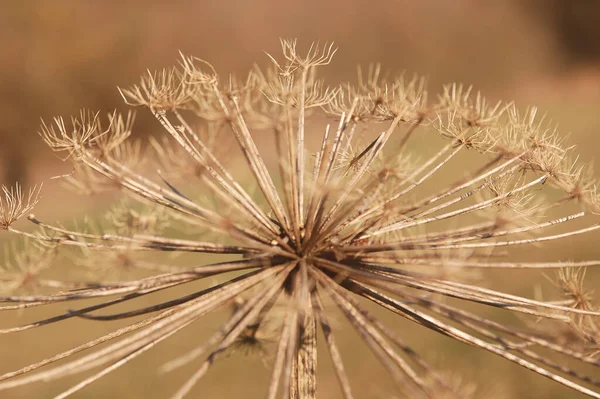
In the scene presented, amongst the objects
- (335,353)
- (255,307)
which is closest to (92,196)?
(255,307)

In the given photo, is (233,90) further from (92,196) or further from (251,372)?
(251,372)

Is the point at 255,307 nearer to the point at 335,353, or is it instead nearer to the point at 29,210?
the point at 335,353

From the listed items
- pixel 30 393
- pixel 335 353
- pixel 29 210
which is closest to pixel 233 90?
pixel 29 210

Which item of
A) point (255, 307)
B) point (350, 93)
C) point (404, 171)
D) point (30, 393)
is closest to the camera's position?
point (255, 307)

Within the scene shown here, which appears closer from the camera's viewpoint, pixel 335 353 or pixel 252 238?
pixel 335 353

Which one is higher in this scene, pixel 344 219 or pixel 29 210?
pixel 344 219

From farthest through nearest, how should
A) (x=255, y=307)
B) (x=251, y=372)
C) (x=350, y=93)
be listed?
(x=251, y=372) → (x=350, y=93) → (x=255, y=307)

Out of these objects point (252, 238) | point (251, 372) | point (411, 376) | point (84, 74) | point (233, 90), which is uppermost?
point (84, 74)
